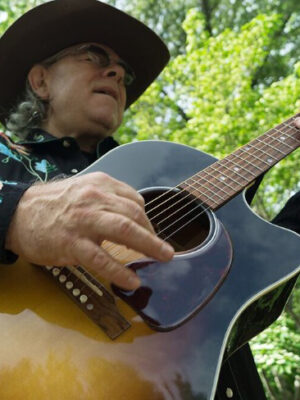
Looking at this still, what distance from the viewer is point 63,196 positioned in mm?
847

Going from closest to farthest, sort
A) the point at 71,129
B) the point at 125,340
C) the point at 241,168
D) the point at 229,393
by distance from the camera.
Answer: the point at 125,340
the point at 229,393
the point at 241,168
the point at 71,129

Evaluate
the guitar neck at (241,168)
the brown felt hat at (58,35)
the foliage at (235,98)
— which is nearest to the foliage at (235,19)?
the foliage at (235,98)

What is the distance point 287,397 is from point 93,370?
5.62m

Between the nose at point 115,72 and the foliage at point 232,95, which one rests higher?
the nose at point 115,72

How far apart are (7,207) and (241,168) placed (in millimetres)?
855

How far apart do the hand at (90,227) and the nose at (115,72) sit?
1.52m

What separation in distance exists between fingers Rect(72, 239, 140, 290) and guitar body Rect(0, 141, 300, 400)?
0.20 meters

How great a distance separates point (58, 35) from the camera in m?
2.34

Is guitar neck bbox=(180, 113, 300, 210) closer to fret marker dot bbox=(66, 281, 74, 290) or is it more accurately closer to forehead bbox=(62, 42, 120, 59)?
fret marker dot bbox=(66, 281, 74, 290)

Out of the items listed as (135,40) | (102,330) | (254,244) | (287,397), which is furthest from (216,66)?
(102,330)

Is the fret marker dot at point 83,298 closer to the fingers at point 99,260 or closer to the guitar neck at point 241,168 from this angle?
the fingers at point 99,260

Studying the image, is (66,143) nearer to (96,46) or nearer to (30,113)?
(30,113)

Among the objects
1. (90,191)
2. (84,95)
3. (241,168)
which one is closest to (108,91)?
(84,95)

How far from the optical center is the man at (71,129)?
804 mm
